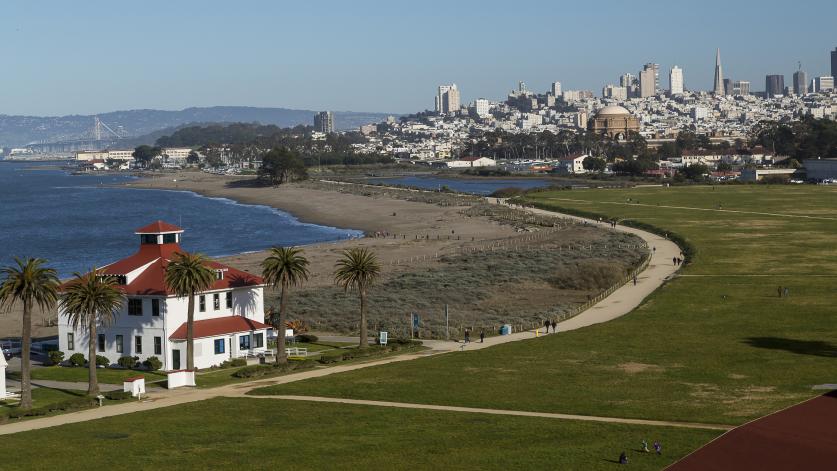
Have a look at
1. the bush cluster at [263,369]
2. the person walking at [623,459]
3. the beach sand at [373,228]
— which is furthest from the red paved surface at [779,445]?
the beach sand at [373,228]

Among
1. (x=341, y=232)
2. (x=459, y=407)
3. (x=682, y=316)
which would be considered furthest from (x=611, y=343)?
(x=341, y=232)

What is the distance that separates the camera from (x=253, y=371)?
4762 centimetres

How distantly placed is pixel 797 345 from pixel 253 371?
2197cm

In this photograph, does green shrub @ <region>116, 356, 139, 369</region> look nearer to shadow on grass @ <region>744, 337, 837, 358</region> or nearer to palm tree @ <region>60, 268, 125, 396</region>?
palm tree @ <region>60, 268, 125, 396</region>

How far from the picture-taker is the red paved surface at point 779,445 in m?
30.9

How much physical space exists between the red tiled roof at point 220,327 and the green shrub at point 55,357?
200 inches

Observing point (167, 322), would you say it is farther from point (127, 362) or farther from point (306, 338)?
point (306, 338)

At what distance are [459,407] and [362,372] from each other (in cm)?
787

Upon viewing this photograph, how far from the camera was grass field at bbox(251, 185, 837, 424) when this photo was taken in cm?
4047

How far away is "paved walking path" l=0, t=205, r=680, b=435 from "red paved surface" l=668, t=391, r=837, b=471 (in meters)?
6.68

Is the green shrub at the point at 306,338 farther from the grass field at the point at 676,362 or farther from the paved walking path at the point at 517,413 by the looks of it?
the paved walking path at the point at 517,413

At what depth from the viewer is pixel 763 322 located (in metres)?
57.6

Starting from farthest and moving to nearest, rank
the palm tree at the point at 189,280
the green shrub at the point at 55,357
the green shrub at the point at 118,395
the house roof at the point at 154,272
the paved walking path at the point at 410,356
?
the green shrub at the point at 55,357 → the house roof at the point at 154,272 → the palm tree at the point at 189,280 → the green shrub at the point at 118,395 → the paved walking path at the point at 410,356

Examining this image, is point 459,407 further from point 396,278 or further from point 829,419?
point 396,278
